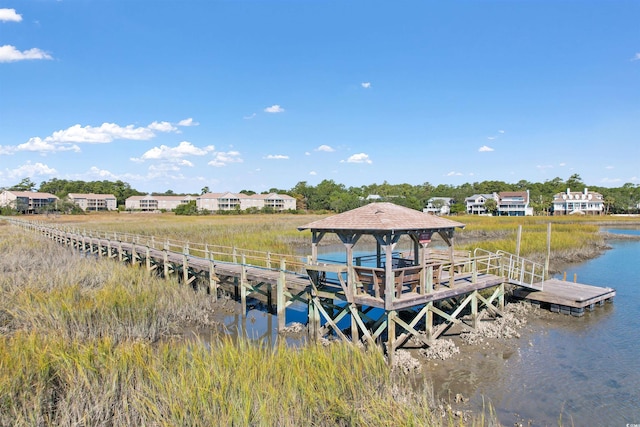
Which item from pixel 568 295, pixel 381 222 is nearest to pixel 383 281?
pixel 381 222

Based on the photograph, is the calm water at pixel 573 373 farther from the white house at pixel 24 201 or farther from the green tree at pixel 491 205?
the white house at pixel 24 201

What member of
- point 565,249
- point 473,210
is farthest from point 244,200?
point 565,249

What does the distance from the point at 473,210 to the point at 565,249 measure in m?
79.9

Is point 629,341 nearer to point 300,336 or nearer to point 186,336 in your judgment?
point 300,336

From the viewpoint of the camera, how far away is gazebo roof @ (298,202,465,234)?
10766mm

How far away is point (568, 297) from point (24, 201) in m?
122

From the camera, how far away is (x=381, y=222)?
10758 mm

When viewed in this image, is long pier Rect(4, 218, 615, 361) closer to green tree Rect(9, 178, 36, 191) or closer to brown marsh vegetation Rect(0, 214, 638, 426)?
brown marsh vegetation Rect(0, 214, 638, 426)

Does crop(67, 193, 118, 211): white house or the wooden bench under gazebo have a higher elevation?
crop(67, 193, 118, 211): white house

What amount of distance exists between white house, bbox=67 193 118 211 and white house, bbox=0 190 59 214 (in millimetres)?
6287

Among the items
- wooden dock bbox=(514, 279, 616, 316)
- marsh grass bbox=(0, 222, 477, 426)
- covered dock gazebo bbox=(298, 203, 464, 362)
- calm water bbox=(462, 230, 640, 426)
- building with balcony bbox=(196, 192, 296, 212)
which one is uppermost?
building with balcony bbox=(196, 192, 296, 212)

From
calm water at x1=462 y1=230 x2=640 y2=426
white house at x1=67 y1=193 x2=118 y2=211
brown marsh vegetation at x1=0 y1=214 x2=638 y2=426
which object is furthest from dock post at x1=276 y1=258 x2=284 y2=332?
white house at x1=67 y1=193 x2=118 y2=211

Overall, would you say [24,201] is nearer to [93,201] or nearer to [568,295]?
[93,201]

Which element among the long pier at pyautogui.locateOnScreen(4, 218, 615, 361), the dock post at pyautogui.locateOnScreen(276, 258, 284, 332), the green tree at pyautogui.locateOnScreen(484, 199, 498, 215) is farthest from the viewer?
the green tree at pyautogui.locateOnScreen(484, 199, 498, 215)
